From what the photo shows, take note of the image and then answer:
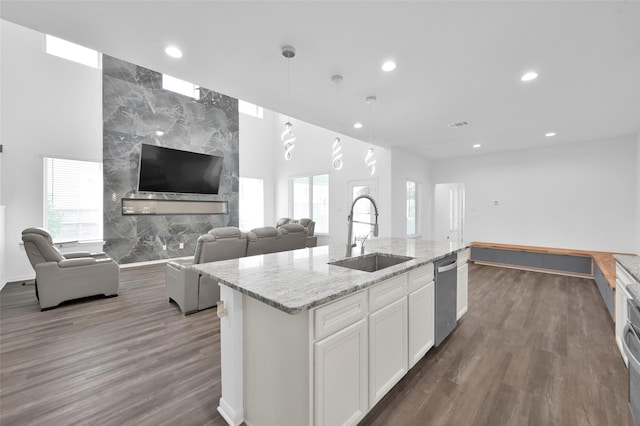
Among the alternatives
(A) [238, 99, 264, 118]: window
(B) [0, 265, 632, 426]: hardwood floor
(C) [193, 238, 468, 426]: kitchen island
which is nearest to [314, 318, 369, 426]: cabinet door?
(C) [193, 238, 468, 426]: kitchen island

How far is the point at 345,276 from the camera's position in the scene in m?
1.64

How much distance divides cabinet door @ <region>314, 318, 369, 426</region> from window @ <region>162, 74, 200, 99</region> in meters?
7.24

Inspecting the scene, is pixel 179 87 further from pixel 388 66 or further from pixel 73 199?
pixel 388 66

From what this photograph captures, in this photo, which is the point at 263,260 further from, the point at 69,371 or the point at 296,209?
the point at 296,209

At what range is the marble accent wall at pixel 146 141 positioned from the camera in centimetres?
564

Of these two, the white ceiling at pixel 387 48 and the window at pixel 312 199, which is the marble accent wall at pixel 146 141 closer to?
the window at pixel 312 199

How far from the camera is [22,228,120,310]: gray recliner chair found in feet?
11.0

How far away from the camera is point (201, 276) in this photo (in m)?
3.33

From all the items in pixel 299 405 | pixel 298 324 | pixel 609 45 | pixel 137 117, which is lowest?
pixel 299 405

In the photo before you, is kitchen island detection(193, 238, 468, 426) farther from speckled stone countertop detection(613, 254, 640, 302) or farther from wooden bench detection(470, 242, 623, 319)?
wooden bench detection(470, 242, 623, 319)

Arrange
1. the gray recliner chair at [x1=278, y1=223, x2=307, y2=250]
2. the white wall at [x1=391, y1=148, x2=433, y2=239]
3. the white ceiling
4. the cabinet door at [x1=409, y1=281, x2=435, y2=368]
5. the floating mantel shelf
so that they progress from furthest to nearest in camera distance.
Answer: the white wall at [x1=391, y1=148, x2=433, y2=239], the floating mantel shelf, the gray recliner chair at [x1=278, y1=223, x2=307, y2=250], the cabinet door at [x1=409, y1=281, x2=435, y2=368], the white ceiling

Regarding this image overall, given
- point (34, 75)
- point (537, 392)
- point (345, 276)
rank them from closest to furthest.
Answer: point (345, 276), point (537, 392), point (34, 75)

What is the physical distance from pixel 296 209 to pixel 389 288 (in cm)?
676

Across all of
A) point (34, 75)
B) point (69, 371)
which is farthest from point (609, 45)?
point (34, 75)
